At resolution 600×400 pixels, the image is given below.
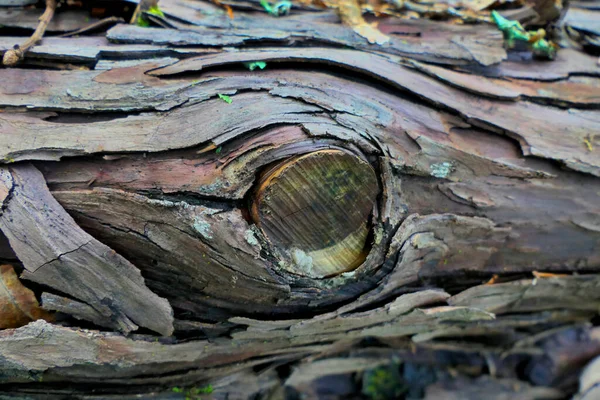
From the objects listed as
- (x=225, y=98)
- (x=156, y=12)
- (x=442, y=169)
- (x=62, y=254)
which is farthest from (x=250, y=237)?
(x=156, y=12)

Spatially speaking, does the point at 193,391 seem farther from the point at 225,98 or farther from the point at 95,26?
the point at 95,26

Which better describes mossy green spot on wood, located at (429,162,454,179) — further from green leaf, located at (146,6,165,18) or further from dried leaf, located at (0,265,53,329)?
dried leaf, located at (0,265,53,329)

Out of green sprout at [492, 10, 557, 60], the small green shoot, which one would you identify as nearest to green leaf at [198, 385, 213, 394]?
the small green shoot

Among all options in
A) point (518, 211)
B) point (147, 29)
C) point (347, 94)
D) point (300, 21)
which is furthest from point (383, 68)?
point (147, 29)

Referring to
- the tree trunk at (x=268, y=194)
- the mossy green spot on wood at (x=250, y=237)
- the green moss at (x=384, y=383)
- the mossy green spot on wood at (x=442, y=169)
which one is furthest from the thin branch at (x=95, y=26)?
the green moss at (x=384, y=383)

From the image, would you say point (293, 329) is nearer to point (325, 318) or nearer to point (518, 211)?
point (325, 318)

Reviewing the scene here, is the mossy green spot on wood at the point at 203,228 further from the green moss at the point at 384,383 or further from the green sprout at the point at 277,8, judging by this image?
the green moss at the point at 384,383
